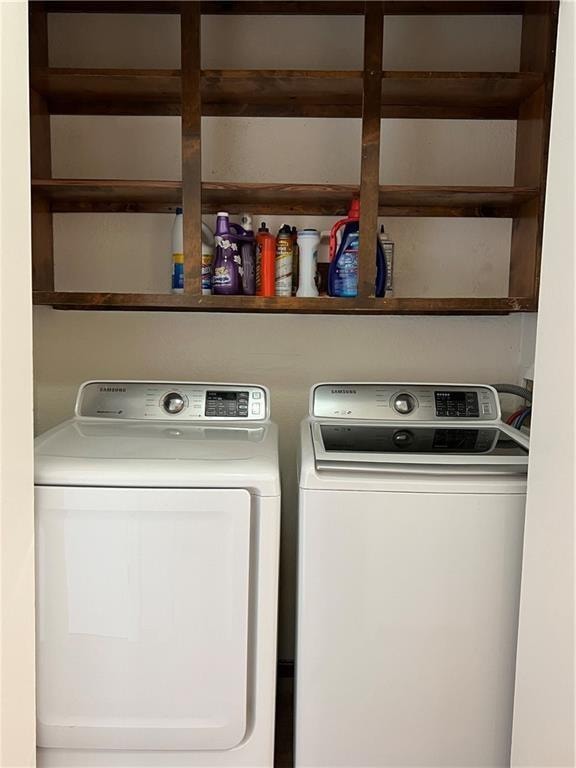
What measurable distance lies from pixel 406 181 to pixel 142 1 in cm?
101

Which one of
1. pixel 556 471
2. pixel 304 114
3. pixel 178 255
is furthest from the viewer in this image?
pixel 304 114

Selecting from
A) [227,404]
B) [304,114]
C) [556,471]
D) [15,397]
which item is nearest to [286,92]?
[304,114]

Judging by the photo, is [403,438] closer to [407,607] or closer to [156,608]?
[407,607]

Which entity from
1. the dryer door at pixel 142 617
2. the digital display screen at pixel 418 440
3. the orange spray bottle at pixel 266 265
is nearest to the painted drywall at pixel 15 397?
the dryer door at pixel 142 617

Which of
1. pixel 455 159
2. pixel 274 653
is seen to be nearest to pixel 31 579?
pixel 274 653

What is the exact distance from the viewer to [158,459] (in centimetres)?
153

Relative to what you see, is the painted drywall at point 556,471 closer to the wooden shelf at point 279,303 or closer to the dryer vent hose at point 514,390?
the wooden shelf at point 279,303

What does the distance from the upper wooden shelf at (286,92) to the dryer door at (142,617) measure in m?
1.23

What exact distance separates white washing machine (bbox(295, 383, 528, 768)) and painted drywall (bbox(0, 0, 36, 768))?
0.62m

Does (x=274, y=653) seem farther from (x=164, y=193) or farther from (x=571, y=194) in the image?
(x=164, y=193)

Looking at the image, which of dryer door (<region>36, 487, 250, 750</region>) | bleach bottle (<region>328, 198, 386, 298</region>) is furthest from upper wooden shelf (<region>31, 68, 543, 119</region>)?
dryer door (<region>36, 487, 250, 750</region>)

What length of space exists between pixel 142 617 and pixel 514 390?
1381 mm

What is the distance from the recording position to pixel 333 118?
2.17 m

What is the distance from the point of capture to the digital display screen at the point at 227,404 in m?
2.04
